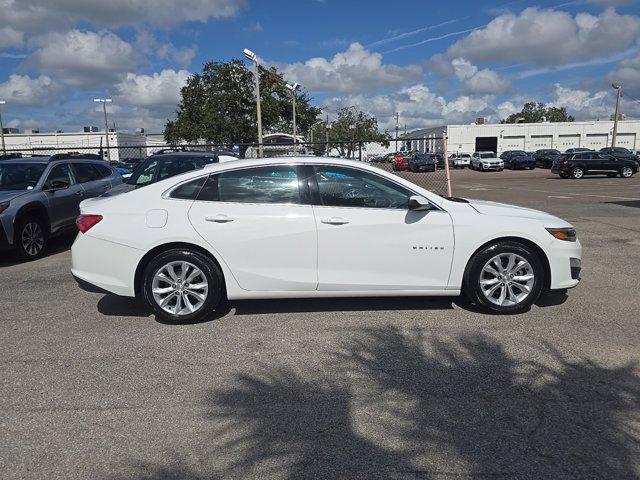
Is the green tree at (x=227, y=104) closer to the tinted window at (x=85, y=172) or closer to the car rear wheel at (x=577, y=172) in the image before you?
the car rear wheel at (x=577, y=172)

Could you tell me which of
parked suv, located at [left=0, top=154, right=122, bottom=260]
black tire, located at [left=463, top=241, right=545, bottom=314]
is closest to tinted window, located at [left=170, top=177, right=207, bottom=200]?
black tire, located at [left=463, top=241, right=545, bottom=314]

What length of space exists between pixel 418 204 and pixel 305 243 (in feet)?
3.71

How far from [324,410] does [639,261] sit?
606 centimetres

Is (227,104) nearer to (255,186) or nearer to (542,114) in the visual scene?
(255,186)

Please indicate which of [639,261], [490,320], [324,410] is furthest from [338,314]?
[639,261]

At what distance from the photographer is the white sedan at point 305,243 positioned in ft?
15.6

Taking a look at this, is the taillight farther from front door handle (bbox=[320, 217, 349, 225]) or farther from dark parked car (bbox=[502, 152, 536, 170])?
dark parked car (bbox=[502, 152, 536, 170])

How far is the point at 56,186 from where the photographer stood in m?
8.78

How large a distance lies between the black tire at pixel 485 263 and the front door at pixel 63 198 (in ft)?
23.4

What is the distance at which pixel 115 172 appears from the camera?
1091cm

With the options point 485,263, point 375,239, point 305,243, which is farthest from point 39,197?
point 485,263

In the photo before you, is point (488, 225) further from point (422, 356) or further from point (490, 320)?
point (422, 356)

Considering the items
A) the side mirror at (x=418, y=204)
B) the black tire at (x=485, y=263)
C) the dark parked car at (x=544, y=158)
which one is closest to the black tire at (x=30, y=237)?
the side mirror at (x=418, y=204)

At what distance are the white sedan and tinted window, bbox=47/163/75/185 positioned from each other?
15.3 ft
